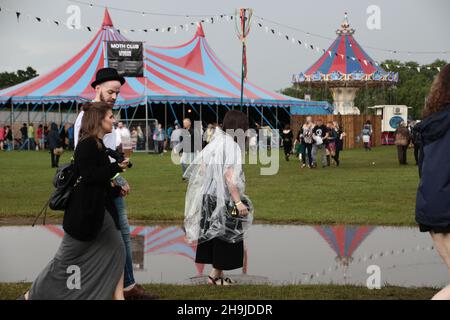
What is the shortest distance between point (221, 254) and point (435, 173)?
2.68 meters

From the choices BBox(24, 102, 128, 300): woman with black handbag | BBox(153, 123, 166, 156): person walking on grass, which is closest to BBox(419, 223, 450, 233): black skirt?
BBox(24, 102, 128, 300): woman with black handbag

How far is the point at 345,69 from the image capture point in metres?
51.5

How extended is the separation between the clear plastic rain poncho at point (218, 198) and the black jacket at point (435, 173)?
2405 mm

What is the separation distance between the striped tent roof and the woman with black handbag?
30.9 metres

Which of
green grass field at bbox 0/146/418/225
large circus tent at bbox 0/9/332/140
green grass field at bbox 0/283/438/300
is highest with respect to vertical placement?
large circus tent at bbox 0/9/332/140

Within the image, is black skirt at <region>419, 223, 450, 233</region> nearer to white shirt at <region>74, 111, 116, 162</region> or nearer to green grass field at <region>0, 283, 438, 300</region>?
green grass field at <region>0, 283, 438, 300</region>

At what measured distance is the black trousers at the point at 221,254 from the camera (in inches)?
283

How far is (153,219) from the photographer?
11547mm

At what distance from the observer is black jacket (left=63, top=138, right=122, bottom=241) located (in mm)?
5469

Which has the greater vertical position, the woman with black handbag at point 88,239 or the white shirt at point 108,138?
the white shirt at point 108,138

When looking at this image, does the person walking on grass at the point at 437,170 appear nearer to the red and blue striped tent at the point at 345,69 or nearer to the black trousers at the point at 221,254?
the black trousers at the point at 221,254

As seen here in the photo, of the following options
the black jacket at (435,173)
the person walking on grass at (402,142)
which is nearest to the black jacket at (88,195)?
the black jacket at (435,173)

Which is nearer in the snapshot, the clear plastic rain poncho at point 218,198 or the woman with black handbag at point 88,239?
the woman with black handbag at point 88,239
